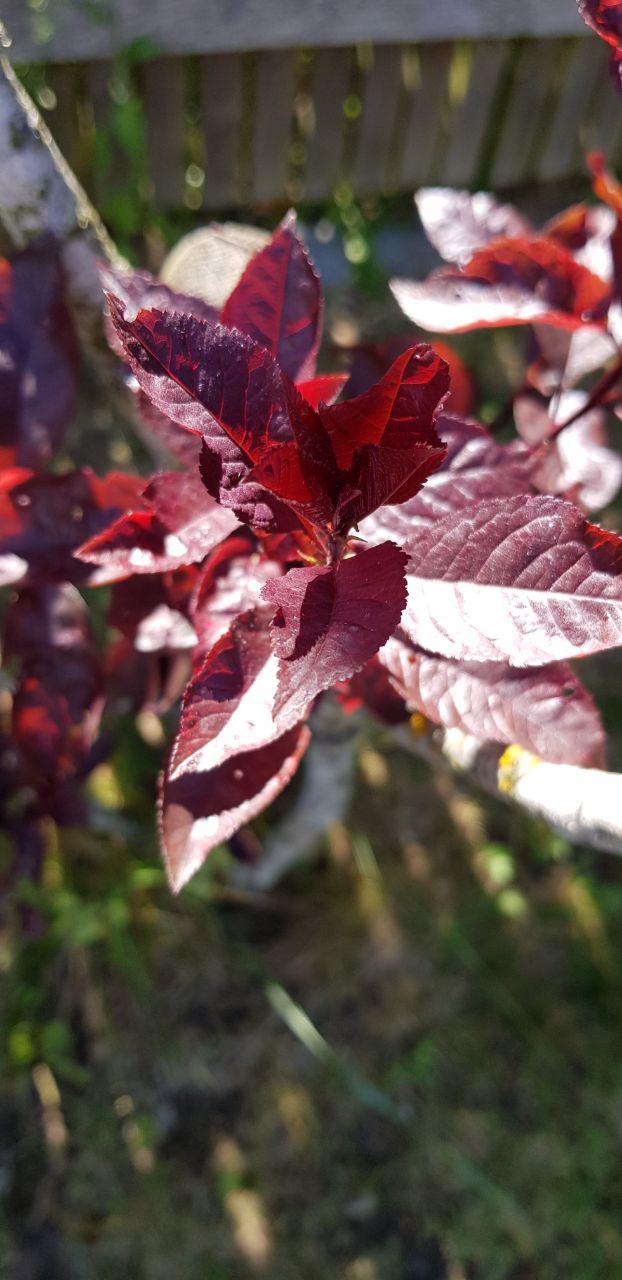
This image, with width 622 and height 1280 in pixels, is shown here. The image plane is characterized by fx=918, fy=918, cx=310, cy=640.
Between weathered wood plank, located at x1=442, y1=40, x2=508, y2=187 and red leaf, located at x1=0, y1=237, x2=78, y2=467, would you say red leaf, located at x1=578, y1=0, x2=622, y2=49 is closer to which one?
red leaf, located at x1=0, y1=237, x2=78, y2=467

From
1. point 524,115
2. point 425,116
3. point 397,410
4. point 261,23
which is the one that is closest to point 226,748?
point 397,410

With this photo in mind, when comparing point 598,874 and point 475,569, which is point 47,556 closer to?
point 475,569

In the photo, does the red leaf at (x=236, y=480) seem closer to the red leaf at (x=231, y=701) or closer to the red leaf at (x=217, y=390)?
the red leaf at (x=217, y=390)

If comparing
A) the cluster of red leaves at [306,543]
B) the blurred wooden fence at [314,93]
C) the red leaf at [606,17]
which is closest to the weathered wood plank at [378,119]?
the blurred wooden fence at [314,93]

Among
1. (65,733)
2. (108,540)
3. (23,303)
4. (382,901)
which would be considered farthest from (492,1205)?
(23,303)

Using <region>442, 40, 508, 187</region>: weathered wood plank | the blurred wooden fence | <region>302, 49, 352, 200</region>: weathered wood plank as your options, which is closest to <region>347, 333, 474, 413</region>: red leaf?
the blurred wooden fence
